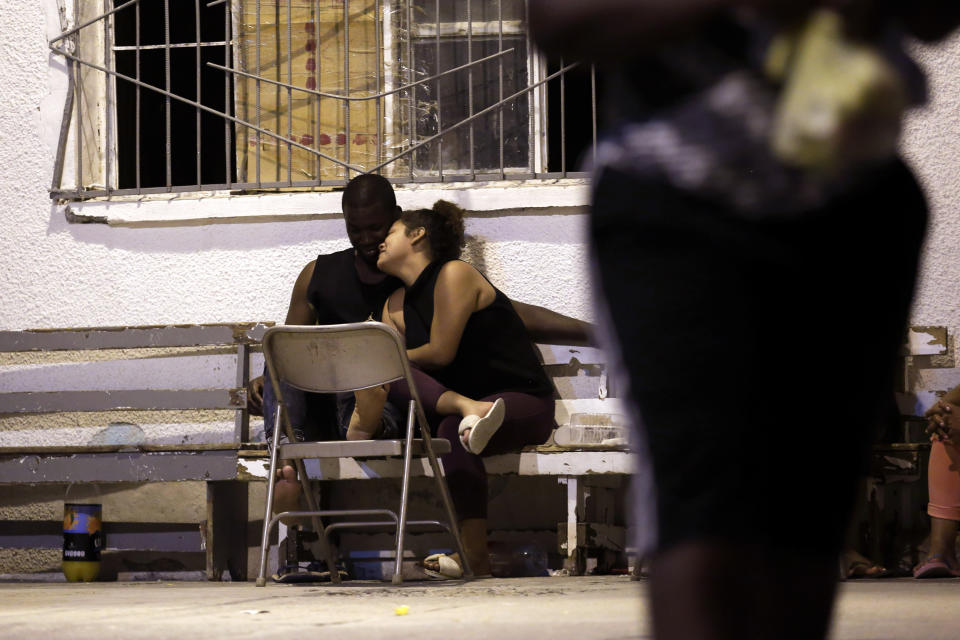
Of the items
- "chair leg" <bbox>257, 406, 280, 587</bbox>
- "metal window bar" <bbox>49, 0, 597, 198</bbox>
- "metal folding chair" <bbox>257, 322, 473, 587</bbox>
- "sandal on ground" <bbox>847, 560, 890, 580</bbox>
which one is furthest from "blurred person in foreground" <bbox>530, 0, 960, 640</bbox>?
"metal window bar" <bbox>49, 0, 597, 198</bbox>

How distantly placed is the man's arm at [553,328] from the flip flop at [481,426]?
0.85 meters

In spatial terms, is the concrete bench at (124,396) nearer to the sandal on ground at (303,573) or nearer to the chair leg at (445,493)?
the sandal on ground at (303,573)

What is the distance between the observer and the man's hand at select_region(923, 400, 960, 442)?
16.6ft

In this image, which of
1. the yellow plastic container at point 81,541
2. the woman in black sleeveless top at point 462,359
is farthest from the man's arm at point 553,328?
the yellow plastic container at point 81,541

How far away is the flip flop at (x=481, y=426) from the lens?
501 centimetres

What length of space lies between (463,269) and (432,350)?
0.38m

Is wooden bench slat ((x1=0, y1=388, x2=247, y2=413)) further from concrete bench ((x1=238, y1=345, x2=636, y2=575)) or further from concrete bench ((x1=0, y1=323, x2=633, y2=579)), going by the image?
concrete bench ((x1=238, y1=345, x2=636, y2=575))

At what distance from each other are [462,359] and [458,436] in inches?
16.7

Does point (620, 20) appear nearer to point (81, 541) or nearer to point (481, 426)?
point (481, 426)

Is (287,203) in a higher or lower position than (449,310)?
higher

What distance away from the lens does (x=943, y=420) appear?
5.09 metres

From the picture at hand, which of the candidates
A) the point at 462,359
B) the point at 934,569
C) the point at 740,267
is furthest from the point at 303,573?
the point at 740,267

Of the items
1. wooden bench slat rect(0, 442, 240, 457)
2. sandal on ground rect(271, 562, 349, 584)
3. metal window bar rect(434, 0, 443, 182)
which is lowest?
sandal on ground rect(271, 562, 349, 584)

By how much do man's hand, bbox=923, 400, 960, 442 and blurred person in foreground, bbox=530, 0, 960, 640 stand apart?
4215 millimetres
